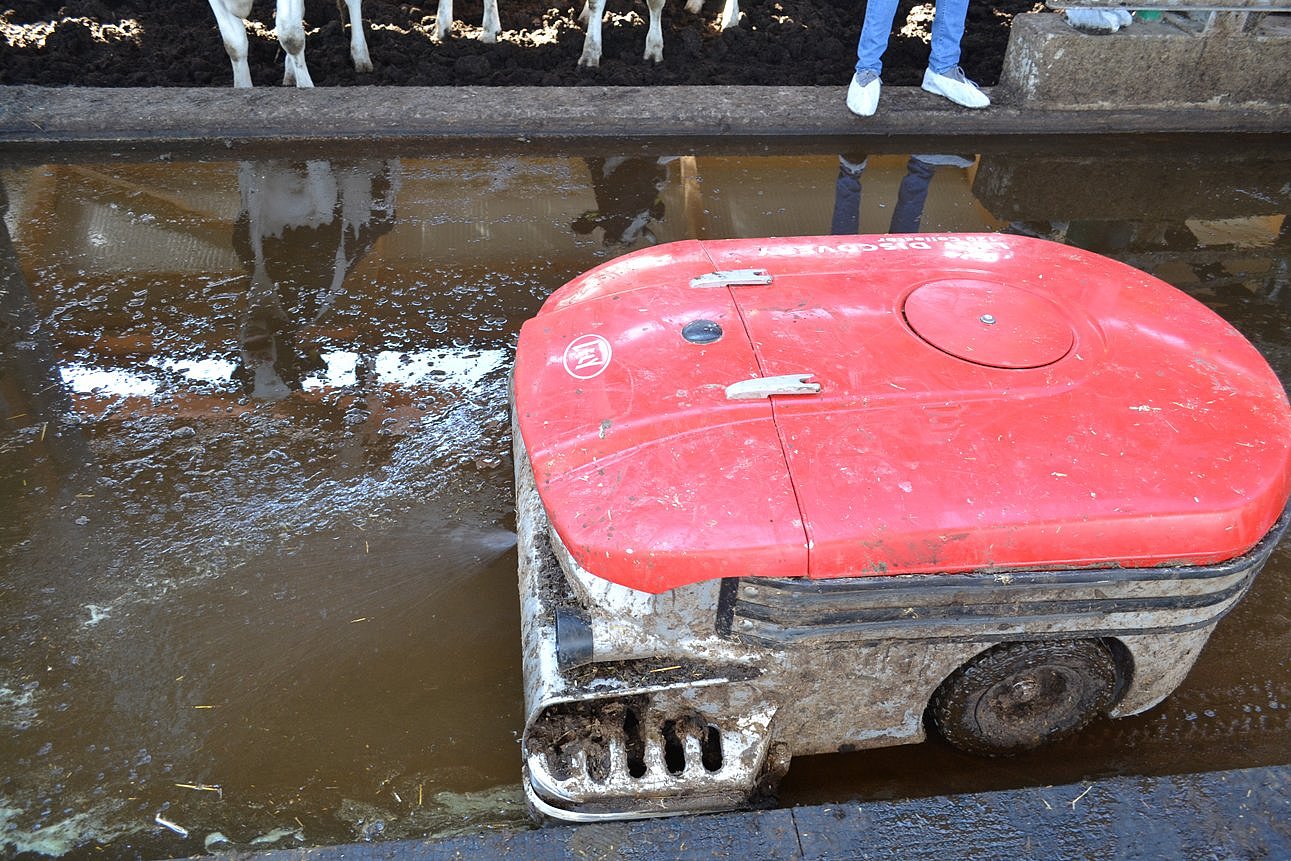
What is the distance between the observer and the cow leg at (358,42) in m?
6.30

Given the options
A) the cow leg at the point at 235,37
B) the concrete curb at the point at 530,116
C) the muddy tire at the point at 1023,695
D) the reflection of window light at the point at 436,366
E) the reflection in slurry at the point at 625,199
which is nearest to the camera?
the muddy tire at the point at 1023,695

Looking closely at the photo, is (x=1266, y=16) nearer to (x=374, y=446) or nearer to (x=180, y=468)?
(x=374, y=446)

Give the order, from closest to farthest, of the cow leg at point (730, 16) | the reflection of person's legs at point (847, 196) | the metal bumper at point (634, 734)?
1. the metal bumper at point (634, 734)
2. the reflection of person's legs at point (847, 196)
3. the cow leg at point (730, 16)

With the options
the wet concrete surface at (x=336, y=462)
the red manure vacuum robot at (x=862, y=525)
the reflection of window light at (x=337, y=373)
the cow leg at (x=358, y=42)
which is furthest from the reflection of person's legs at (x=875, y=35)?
the red manure vacuum robot at (x=862, y=525)

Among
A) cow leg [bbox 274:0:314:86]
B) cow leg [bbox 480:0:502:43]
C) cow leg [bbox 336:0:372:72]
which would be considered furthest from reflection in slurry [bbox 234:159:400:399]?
cow leg [bbox 480:0:502:43]

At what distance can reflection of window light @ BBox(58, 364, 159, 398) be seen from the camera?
3607 mm

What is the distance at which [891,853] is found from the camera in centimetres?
197

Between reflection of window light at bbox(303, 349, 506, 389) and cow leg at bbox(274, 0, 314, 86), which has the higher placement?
cow leg at bbox(274, 0, 314, 86)

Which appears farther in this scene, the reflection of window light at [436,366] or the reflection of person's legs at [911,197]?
the reflection of person's legs at [911,197]

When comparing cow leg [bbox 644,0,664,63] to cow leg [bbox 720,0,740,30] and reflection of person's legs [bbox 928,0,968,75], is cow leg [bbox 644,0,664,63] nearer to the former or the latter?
cow leg [bbox 720,0,740,30]

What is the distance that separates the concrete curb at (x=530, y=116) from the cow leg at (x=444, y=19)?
127 cm

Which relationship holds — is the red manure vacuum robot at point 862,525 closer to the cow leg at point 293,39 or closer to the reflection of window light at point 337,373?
the reflection of window light at point 337,373

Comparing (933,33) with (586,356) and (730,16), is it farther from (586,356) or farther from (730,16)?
(586,356)

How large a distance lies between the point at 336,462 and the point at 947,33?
15.6 feet
